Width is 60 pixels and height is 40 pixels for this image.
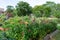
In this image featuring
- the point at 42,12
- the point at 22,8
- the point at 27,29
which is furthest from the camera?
the point at 42,12

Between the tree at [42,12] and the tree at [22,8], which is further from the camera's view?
the tree at [42,12]

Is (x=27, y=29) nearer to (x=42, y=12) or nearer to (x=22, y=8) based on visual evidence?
(x=22, y=8)

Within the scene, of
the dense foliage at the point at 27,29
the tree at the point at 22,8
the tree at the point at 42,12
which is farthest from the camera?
the tree at the point at 42,12

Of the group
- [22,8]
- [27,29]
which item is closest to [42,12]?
[22,8]

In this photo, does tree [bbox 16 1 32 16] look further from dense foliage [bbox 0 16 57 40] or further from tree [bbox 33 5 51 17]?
dense foliage [bbox 0 16 57 40]

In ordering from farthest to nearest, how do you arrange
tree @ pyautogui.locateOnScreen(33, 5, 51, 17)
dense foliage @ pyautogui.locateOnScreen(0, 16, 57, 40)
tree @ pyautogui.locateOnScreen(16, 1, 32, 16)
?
tree @ pyautogui.locateOnScreen(33, 5, 51, 17) < tree @ pyautogui.locateOnScreen(16, 1, 32, 16) < dense foliage @ pyautogui.locateOnScreen(0, 16, 57, 40)

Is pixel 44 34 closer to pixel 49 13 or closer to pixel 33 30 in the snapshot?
pixel 33 30

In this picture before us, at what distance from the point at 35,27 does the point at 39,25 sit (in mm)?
198

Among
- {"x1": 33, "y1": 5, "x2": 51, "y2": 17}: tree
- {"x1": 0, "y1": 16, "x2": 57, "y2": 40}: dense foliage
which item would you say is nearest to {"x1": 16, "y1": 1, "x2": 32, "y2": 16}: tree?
{"x1": 33, "y1": 5, "x2": 51, "y2": 17}: tree

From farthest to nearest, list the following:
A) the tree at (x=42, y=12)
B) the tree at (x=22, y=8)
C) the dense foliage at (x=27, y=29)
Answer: the tree at (x=42, y=12)
the tree at (x=22, y=8)
the dense foliage at (x=27, y=29)

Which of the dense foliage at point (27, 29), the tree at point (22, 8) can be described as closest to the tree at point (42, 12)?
the tree at point (22, 8)

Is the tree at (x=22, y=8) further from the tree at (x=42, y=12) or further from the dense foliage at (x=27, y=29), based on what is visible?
the dense foliage at (x=27, y=29)

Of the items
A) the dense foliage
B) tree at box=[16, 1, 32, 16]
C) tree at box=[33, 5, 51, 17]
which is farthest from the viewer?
tree at box=[33, 5, 51, 17]

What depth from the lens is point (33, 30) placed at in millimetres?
8766
